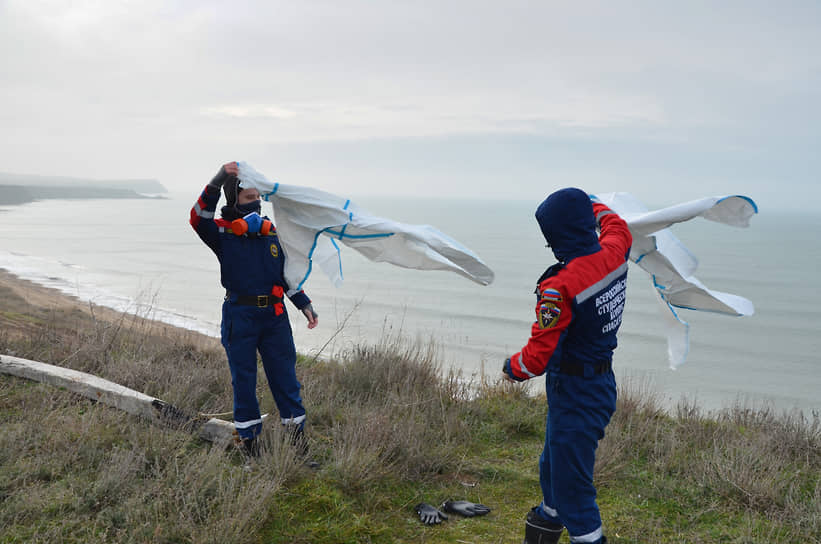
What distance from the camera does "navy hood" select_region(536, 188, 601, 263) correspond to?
312cm

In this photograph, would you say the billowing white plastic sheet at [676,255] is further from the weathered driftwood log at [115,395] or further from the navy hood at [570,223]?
the weathered driftwood log at [115,395]

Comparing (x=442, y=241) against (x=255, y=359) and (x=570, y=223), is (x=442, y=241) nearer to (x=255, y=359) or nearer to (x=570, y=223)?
(x=570, y=223)

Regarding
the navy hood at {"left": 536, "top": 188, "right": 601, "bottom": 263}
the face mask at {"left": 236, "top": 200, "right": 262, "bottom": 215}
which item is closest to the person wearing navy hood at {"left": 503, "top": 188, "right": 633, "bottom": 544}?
the navy hood at {"left": 536, "top": 188, "right": 601, "bottom": 263}

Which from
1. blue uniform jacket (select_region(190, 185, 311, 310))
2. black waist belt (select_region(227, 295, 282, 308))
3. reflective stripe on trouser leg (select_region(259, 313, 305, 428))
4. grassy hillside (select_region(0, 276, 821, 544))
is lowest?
grassy hillside (select_region(0, 276, 821, 544))

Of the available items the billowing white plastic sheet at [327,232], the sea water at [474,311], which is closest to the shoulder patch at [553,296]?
the billowing white plastic sheet at [327,232]

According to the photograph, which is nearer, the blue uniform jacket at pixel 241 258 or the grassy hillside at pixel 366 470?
the grassy hillside at pixel 366 470

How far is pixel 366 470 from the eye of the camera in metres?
4.38

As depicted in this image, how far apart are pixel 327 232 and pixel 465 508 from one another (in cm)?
247

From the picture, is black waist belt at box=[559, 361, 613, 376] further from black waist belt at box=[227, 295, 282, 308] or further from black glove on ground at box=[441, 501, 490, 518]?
black waist belt at box=[227, 295, 282, 308]

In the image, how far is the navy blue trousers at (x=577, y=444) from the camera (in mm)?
3148

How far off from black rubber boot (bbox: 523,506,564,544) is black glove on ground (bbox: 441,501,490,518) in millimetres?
827

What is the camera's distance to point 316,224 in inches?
184

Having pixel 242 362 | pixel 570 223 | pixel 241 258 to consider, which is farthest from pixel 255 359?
pixel 570 223

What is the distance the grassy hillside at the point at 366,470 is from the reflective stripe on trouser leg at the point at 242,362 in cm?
26
